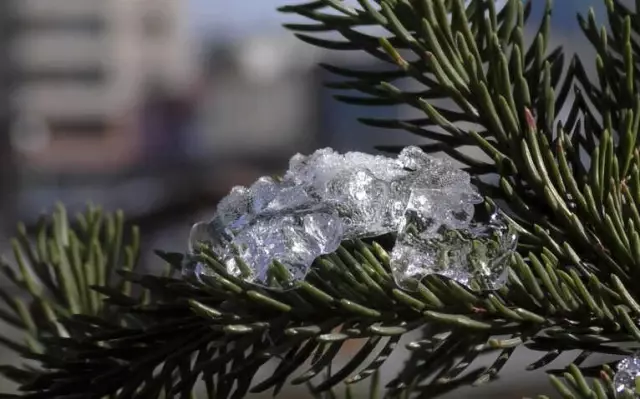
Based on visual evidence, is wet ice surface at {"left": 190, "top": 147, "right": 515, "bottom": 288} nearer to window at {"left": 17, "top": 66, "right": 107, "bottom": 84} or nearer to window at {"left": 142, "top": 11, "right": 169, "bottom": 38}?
window at {"left": 142, "top": 11, "right": 169, "bottom": 38}

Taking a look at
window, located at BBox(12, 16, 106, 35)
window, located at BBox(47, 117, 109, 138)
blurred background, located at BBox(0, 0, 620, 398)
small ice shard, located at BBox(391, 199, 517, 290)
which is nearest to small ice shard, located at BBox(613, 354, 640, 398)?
small ice shard, located at BBox(391, 199, 517, 290)

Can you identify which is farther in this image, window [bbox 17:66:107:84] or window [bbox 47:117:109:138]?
window [bbox 17:66:107:84]

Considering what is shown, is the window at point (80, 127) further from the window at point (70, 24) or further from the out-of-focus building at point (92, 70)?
the window at point (70, 24)

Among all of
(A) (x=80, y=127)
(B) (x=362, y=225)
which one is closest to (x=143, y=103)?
(A) (x=80, y=127)

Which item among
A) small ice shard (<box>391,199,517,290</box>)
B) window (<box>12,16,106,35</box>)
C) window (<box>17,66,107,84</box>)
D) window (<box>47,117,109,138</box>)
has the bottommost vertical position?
window (<box>47,117,109,138</box>)

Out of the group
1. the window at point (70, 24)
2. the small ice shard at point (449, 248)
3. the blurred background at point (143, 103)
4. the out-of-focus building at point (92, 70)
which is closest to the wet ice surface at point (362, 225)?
the small ice shard at point (449, 248)

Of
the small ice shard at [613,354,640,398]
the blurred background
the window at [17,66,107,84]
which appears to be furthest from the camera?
the window at [17,66,107,84]
